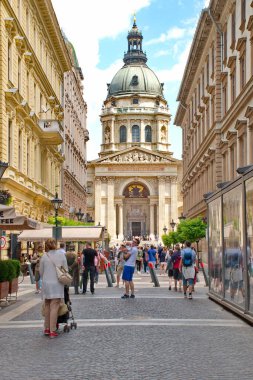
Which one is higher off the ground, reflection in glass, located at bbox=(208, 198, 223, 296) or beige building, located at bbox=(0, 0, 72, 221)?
beige building, located at bbox=(0, 0, 72, 221)

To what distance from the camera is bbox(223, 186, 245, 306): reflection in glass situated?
1402 cm

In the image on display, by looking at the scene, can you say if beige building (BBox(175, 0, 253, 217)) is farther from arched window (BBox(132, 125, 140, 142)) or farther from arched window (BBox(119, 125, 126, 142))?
arched window (BBox(119, 125, 126, 142))

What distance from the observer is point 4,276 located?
16812 mm

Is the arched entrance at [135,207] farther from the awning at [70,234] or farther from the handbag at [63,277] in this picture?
the handbag at [63,277]

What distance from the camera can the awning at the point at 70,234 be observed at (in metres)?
31.4

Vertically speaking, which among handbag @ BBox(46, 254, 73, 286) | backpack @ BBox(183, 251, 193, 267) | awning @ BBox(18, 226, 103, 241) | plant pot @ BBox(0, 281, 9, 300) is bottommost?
plant pot @ BBox(0, 281, 9, 300)

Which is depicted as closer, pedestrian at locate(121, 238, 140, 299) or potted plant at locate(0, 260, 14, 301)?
potted plant at locate(0, 260, 14, 301)

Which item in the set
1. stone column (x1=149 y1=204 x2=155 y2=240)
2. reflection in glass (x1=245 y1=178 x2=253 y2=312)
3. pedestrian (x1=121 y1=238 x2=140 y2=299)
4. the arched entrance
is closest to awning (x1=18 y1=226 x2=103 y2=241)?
pedestrian (x1=121 y1=238 x2=140 y2=299)

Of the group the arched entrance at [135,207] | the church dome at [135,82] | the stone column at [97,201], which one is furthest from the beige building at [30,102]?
the church dome at [135,82]

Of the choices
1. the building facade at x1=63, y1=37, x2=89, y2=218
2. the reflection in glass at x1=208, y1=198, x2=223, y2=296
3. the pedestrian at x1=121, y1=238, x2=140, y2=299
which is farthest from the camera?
the building facade at x1=63, y1=37, x2=89, y2=218

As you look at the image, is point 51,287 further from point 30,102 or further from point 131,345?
point 30,102

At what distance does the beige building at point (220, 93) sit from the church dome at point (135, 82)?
7384cm

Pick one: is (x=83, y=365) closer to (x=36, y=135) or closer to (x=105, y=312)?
(x=105, y=312)

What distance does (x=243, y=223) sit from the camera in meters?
13.6
